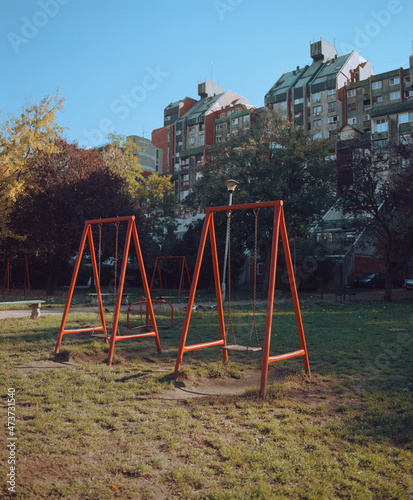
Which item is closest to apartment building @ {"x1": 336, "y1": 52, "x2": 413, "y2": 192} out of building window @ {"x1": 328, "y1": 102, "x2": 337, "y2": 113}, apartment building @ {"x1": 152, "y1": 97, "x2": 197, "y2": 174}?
building window @ {"x1": 328, "y1": 102, "x2": 337, "y2": 113}

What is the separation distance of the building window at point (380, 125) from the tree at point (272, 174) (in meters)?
25.8

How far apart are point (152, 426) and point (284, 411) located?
146cm

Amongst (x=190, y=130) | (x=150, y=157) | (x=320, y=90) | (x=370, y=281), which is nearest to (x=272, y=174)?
(x=370, y=281)

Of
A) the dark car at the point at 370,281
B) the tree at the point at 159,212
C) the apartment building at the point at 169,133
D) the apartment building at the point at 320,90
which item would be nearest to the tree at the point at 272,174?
the dark car at the point at 370,281

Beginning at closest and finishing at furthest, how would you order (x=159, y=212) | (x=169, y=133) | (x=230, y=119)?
1. (x=159, y=212)
2. (x=230, y=119)
3. (x=169, y=133)

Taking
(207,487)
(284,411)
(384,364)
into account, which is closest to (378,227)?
(384,364)

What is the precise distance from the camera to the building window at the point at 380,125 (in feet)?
160

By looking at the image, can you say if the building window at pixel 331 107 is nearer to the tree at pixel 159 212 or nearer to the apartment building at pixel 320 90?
the apartment building at pixel 320 90

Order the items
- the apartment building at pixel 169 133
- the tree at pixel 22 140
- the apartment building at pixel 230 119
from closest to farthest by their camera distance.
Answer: the tree at pixel 22 140, the apartment building at pixel 230 119, the apartment building at pixel 169 133

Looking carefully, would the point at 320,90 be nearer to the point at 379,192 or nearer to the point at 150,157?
the point at 150,157

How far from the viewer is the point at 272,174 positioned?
25641mm

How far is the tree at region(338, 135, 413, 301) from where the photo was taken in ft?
71.8

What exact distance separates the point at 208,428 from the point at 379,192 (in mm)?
21144

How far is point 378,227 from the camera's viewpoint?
2412 centimetres
